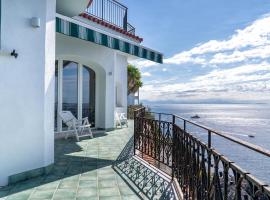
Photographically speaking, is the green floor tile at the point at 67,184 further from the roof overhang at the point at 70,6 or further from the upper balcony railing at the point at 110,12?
the upper balcony railing at the point at 110,12

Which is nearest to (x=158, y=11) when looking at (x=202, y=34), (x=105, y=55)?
(x=105, y=55)

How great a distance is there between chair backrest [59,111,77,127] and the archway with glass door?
469 millimetres

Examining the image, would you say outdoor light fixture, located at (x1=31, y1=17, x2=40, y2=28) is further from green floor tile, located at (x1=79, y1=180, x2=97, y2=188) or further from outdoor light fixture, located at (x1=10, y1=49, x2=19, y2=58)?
green floor tile, located at (x1=79, y1=180, x2=97, y2=188)

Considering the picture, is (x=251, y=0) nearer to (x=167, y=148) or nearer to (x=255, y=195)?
(x=167, y=148)

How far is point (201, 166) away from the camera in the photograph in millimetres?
3834

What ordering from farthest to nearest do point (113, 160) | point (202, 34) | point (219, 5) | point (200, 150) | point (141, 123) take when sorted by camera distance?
point (202, 34) < point (219, 5) < point (141, 123) < point (113, 160) < point (200, 150)

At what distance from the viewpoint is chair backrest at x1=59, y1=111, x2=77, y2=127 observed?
11.2 m

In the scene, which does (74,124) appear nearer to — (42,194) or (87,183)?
(87,183)

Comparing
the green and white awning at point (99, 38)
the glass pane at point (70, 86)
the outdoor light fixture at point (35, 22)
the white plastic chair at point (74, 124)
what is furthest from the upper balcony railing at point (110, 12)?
the outdoor light fixture at point (35, 22)

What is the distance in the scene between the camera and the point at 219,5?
1873cm

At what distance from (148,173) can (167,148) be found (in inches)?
→ 31.0

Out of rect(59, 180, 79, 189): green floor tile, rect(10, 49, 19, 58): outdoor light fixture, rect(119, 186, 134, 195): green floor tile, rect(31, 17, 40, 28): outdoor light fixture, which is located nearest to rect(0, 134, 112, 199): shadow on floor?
rect(59, 180, 79, 189): green floor tile

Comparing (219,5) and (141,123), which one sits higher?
(219,5)

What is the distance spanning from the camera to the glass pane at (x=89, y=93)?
44.8 ft
